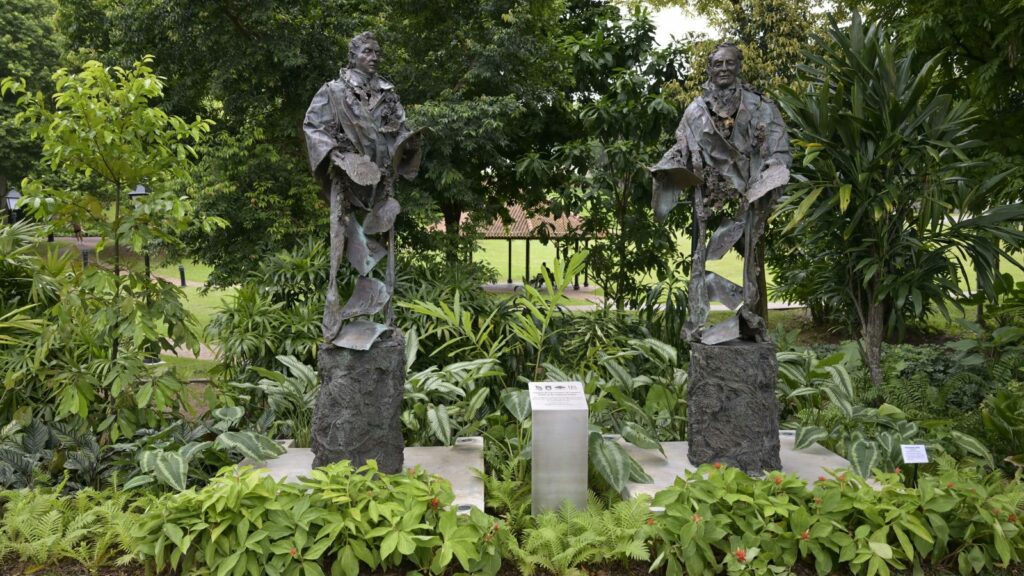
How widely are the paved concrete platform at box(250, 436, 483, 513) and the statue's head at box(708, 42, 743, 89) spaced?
2.53 m

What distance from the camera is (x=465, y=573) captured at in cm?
325

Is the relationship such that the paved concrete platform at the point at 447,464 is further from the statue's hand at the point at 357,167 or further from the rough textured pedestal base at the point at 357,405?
the statue's hand at the point at 357,167

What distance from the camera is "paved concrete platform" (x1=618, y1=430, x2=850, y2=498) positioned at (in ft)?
12.9

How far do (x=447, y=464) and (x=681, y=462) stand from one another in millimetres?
1347

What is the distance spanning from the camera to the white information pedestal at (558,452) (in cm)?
365

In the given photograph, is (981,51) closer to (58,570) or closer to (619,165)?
(619,165)

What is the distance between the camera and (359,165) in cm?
369

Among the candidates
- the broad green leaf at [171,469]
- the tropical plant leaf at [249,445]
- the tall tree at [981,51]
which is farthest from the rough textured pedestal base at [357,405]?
the tall tree at [981,51]

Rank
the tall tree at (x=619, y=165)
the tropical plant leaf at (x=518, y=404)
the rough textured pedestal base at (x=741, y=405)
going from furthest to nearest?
the tall tree at (x=619, y=165)
the tropical plant leaf at (x=518, y=404)
the rough textured pedestal base at (x=741, y=405)

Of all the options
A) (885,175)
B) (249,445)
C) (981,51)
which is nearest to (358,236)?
(249,445)

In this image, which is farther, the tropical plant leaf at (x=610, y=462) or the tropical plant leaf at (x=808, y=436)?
the tropical plant leaf at (x=808, y=436)

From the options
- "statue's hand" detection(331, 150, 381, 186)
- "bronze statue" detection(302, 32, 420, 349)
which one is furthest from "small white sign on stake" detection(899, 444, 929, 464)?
"statue's hand" detection(331, 150, 381, 186)

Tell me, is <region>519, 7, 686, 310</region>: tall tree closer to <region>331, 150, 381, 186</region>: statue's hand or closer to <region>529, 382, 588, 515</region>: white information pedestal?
<region>331, 150, 381, 186</region>: statue's hand

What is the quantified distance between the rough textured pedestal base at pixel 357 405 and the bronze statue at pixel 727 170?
175cm
